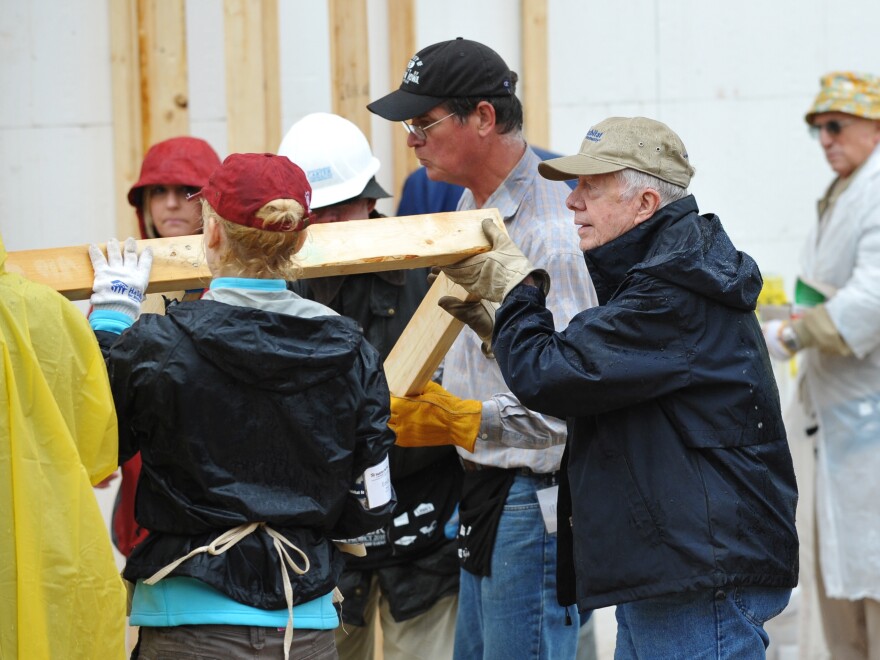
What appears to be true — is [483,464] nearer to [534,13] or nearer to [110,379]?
[110,379]

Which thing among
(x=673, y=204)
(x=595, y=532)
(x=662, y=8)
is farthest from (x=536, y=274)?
(x=662, y=8)

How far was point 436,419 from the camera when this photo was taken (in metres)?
2.81

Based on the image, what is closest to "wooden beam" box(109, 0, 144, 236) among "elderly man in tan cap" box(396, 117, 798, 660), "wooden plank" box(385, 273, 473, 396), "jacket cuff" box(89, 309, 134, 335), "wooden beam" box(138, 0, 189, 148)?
"wooden beam" box(138, 0, 189, 148)

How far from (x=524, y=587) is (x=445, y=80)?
1.31 meters

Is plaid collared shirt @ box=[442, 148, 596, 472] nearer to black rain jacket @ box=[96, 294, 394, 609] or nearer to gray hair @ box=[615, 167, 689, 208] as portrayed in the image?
gray hair @ box=[615, 167, 689, 208]

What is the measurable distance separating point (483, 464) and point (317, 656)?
869mm

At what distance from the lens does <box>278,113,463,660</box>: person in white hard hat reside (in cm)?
329

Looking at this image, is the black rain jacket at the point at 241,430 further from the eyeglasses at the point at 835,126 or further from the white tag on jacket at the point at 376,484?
the eyeglasses at the point at 835,126

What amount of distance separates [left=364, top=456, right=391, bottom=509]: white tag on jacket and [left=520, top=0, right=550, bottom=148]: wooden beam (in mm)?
3107

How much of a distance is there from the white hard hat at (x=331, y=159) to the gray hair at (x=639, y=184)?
3.58 ft

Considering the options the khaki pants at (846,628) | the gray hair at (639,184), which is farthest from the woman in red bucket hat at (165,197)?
the khaki pants at (846,628)

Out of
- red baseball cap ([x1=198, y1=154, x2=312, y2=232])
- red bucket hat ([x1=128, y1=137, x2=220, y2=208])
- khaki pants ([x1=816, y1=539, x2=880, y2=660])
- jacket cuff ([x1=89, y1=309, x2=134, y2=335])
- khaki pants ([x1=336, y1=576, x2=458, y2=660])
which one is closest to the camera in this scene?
red baseball cap ([x1=198, y1=154, x2=312, y2=232])

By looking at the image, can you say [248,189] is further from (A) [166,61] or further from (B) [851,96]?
(B) [851,96]

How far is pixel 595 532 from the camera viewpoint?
7.57 feet
